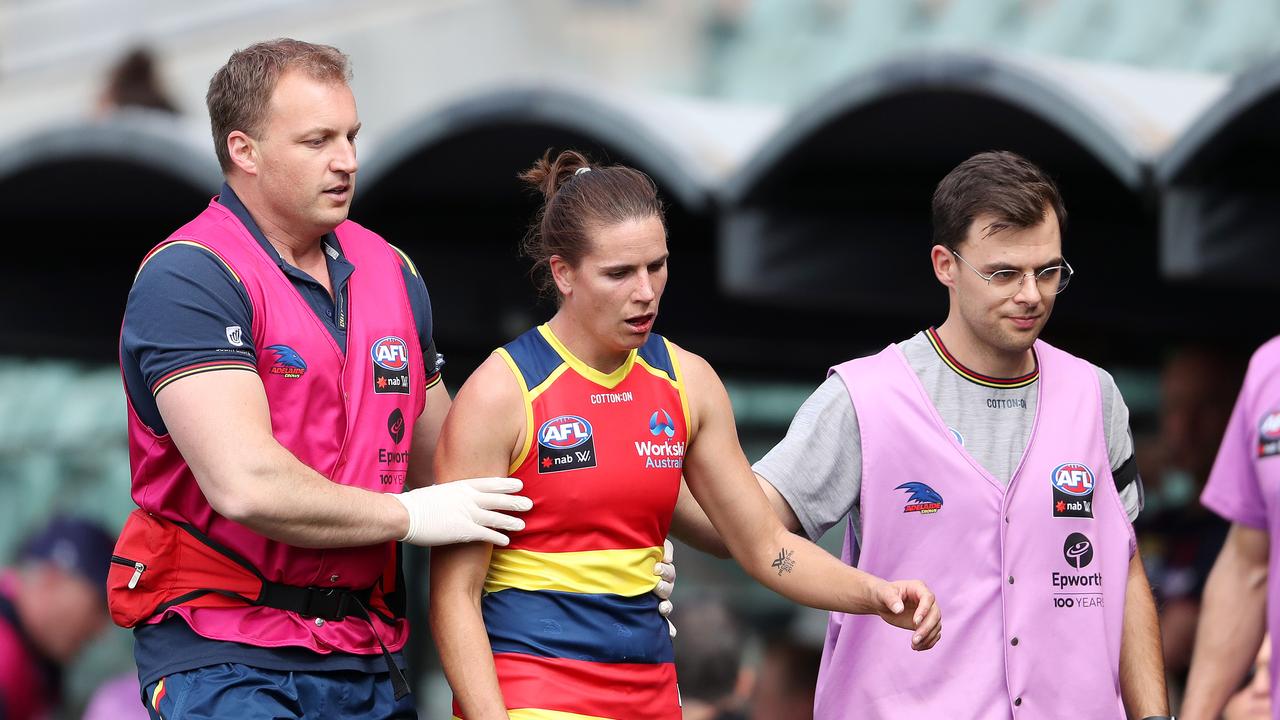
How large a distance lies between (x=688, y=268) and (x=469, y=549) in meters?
6.80

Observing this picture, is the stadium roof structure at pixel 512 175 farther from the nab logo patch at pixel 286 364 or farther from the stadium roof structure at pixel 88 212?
the nab logo patch at pixel 286 364

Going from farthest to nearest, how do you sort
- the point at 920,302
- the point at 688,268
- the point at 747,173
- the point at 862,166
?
1. the point at 688,268
2. the point at 920,302
3. the point at 862,166
4. the point at 747,173

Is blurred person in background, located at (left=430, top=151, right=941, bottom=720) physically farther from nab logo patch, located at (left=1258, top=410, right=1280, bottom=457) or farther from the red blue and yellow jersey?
nab logo patch, located at (left=1258, top=410, right=1280, bottom=457)

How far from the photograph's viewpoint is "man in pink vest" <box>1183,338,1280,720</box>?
195 inches

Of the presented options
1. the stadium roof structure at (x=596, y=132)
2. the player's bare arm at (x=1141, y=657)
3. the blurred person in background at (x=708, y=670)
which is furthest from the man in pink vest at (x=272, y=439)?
the stadium roof structure at (x=596, y=132)

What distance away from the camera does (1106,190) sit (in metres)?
8.46

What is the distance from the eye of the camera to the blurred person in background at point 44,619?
272 inches

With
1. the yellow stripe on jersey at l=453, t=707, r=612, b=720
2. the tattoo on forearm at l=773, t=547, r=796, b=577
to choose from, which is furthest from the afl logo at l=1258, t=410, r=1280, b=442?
the yellow stripe on jersey at l=453, t=707, r=612, b=720

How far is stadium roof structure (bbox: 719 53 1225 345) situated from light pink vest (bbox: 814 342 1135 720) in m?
2.70

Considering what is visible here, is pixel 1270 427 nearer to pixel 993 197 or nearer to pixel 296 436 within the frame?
pixel 993 197

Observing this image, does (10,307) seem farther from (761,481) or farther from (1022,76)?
(761,481)

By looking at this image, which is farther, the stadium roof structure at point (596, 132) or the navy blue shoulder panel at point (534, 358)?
the stadium roof structure at point (596, 132)

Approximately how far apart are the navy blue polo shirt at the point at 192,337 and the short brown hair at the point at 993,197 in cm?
140

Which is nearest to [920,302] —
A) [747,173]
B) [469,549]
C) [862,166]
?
[862,166]
